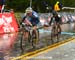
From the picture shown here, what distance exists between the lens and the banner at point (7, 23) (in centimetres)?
2414

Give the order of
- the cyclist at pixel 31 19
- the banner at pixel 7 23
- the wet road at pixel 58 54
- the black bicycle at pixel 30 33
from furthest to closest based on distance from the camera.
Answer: the banner at pixel 7 23 → the cyclist at pixel 31 19 → the black bicycle at pixel 30 33 → the wet road at pixel 58 54

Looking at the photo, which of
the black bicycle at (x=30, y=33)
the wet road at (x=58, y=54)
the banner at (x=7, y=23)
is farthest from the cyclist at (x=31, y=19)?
the banner at (x=7, y=23)

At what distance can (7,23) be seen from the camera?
2462 centimetres

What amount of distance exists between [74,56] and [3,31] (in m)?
10.8

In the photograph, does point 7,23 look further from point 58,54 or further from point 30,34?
point 58,54

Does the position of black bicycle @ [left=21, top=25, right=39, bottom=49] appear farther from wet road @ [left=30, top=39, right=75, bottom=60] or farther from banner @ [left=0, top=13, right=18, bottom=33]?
banner @ [left=0, top=13, right=18, bottom=33]

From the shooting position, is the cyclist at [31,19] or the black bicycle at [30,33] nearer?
the black bicycle at [30,33]

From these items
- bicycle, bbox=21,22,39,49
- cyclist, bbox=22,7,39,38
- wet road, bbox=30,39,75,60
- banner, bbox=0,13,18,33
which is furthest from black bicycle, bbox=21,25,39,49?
banner, bbox=0,13,18,33

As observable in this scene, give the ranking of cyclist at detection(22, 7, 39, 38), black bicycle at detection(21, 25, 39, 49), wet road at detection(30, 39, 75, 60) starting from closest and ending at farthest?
wet road at detection(30, 39, 75, 60) < black bicycle at detection(21, 25, 39, 49) < cyclist at detection(22, 7, 39, 38)

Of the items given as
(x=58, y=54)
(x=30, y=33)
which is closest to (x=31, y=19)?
(x=30, y=33)

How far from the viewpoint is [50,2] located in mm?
58156

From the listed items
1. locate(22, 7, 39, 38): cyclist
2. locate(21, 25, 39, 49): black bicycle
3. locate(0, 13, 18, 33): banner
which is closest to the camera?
locate(21, 25, 39, 49): black bicycle

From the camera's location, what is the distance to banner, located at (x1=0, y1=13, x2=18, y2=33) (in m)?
24.1

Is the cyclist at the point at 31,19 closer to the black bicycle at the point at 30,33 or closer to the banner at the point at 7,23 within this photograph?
the black bicycle at the point at 30,33
